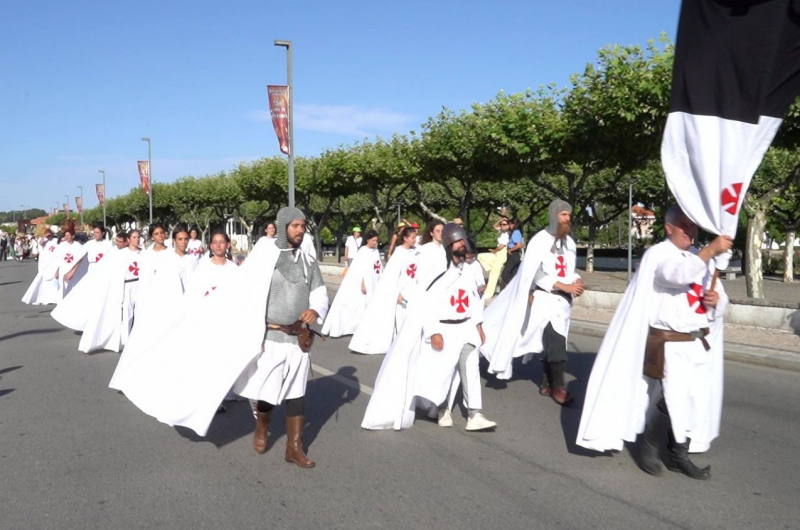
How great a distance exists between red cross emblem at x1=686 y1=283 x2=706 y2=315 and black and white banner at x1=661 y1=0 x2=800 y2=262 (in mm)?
569

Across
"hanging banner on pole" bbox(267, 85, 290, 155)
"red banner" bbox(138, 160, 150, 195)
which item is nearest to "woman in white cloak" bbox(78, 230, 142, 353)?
"hanging banner on pole" bbox(267, 85, 290, 155)

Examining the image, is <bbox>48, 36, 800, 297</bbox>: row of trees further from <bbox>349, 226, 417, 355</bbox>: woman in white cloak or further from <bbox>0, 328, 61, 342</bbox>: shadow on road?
<bbox>0, 328, 61, 342</bbox>: shadow on road

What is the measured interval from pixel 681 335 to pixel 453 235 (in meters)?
1.99

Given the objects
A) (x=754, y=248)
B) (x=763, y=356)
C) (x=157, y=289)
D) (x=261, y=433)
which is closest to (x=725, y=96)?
(x=261, y=433)

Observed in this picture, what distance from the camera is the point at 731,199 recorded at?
4812 mm

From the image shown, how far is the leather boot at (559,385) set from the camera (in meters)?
7.83

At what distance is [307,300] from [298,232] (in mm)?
469

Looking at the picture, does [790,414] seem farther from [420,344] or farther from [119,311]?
[119,311]

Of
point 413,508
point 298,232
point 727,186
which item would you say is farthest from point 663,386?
point 298,232

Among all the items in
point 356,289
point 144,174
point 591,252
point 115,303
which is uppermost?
point 144,174

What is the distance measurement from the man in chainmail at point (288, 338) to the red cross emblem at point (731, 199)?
262cm

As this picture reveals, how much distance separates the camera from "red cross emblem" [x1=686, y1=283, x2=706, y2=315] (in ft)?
17.4

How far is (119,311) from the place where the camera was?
11.1m

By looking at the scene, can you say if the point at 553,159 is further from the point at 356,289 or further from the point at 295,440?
the point at 295,440
